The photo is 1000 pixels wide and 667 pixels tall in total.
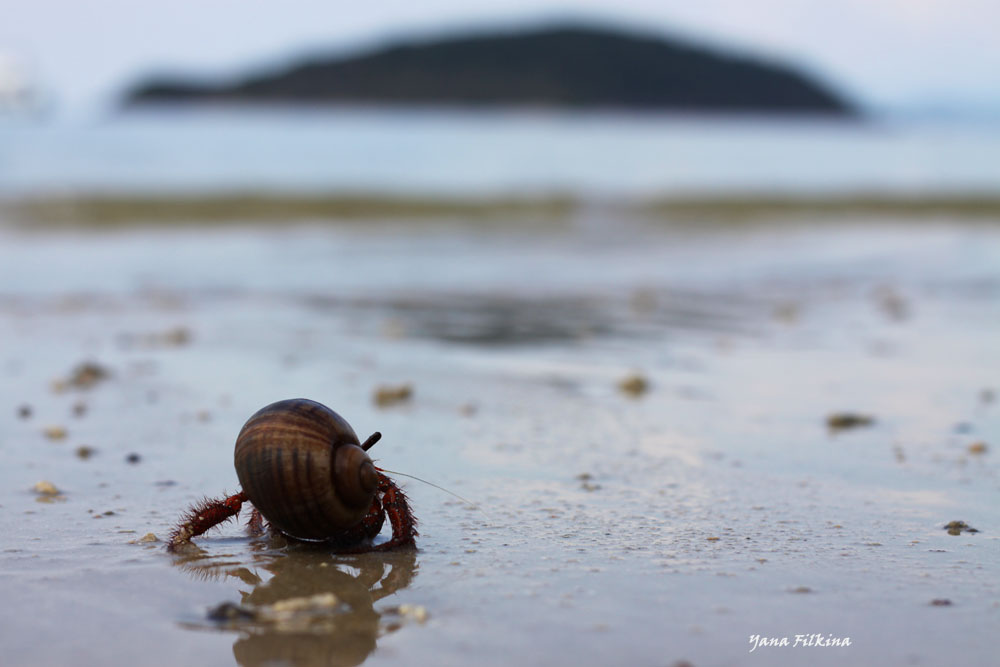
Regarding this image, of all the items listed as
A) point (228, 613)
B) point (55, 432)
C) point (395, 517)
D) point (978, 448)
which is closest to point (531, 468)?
point (395, 517)

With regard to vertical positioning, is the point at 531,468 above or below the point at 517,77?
below

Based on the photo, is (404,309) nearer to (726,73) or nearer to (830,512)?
(830,512)

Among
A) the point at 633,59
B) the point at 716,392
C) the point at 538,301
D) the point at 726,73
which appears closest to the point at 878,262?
the point at 538,301

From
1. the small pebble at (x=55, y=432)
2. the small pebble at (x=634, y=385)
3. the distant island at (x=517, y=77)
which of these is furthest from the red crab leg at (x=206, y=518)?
the distant island at (x=517, y=77)

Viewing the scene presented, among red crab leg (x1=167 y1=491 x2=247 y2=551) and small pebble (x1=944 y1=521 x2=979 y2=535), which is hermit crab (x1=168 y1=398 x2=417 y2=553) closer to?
red crab leg (x1=167 y1=491 x2=247 y2=551)

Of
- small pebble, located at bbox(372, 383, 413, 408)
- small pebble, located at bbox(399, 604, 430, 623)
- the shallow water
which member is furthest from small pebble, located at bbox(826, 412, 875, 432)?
small pebble, located at bbox(399, 604, 430, 623)

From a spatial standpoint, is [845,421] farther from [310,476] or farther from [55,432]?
[55,432]
